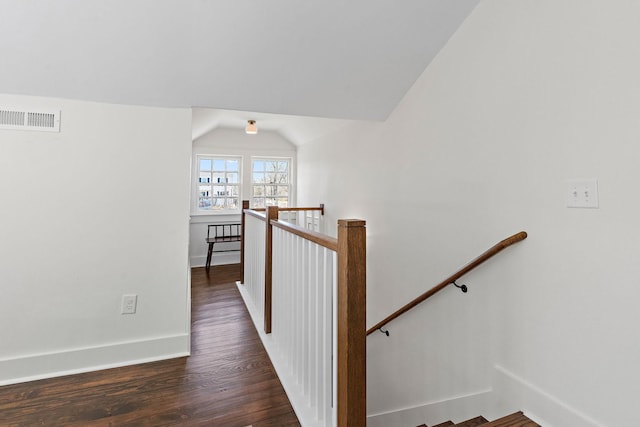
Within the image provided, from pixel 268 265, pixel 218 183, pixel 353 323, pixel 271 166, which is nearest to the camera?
pixel 353 323

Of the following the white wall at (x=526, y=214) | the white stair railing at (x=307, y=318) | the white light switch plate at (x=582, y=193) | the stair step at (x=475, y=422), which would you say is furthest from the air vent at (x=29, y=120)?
the stair step at (x=475, y=422)

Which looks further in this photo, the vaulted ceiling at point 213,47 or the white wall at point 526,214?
the vaulted ceiling at point 213,47

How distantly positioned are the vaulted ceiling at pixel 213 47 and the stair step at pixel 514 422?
2.25 m

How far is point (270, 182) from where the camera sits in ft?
18.3

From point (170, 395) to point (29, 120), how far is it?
1853 mm

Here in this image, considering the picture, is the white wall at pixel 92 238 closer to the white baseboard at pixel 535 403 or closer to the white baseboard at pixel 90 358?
the white baseboard at pixel 90 358

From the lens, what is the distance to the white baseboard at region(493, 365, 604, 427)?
1351 millimetres

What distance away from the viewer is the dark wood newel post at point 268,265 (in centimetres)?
221

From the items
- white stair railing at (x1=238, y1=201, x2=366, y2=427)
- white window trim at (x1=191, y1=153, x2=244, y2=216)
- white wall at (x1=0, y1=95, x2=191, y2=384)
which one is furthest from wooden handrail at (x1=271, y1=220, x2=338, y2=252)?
white window trim at (x1=191, y1=153, x2=244, y2=216)

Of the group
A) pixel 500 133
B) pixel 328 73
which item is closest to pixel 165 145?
pixel 328 73

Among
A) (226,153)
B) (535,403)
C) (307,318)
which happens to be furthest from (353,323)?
(226,153)

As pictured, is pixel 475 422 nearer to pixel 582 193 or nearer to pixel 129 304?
pixel 582 193

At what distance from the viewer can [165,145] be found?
6.89 ft

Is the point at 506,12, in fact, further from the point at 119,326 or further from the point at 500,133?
the point at 119,326
